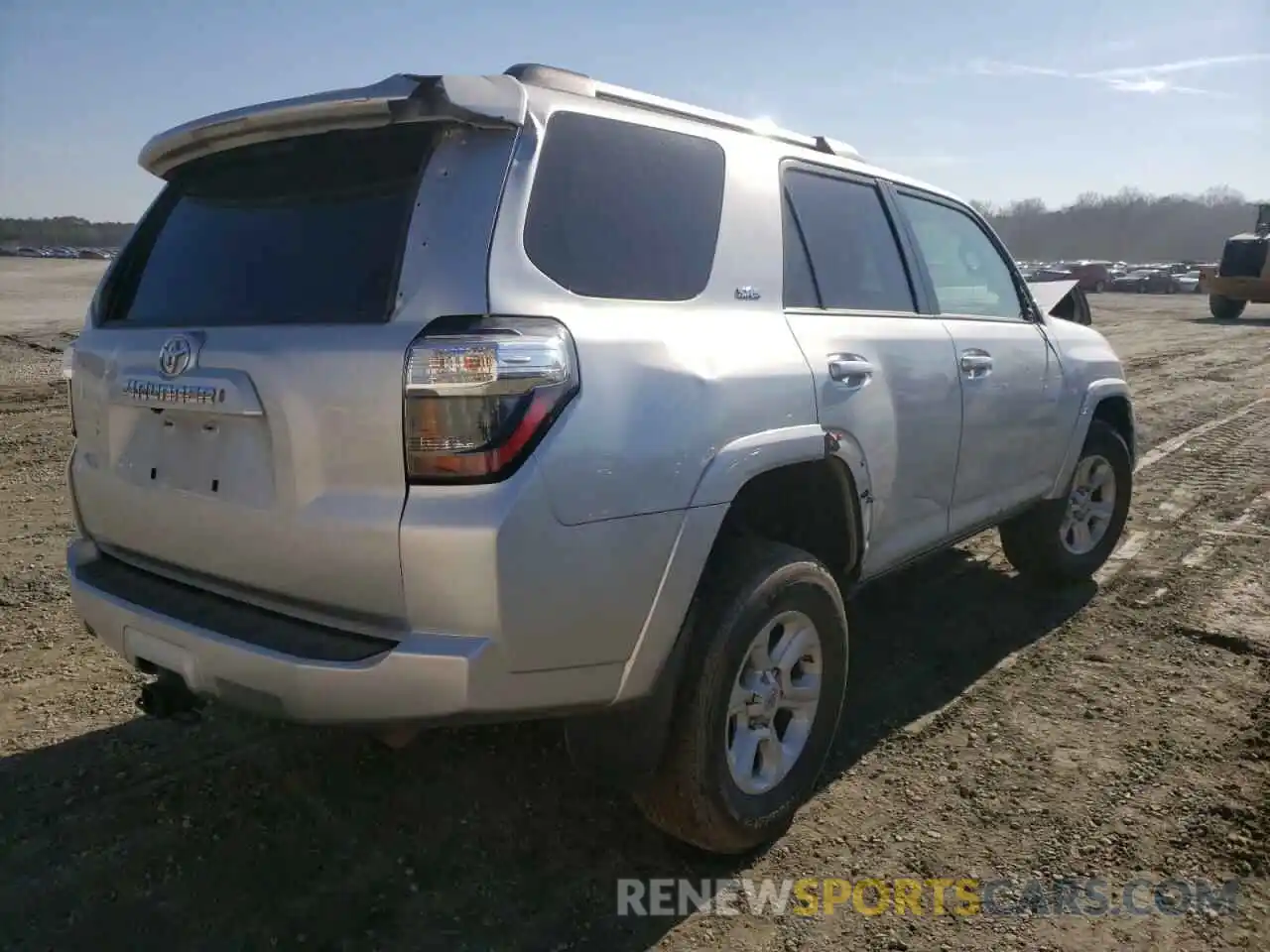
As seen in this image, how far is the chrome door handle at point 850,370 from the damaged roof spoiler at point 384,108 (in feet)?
3.99

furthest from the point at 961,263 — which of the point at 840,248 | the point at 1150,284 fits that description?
the point at 1150,284

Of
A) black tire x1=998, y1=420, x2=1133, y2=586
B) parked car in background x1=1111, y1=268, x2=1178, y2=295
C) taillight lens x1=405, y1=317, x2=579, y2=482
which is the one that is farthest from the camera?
parked car in background x1=1111, y1=268, x2=1178, y2=295

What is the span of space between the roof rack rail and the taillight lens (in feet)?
2.56

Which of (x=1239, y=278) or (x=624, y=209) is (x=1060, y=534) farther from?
(x=1239, y=278)

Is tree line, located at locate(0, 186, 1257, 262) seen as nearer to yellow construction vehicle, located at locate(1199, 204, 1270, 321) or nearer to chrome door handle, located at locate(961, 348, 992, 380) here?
yellow construction vehicle, located at locate(1199, 204, 1270, 321)

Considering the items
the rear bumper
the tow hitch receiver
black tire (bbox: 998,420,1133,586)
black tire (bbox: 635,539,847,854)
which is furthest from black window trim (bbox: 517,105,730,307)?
black tire (bbox: 998,420,1133,586)

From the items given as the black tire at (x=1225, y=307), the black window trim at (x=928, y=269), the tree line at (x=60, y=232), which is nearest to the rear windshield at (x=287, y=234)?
the black window trim at (x=928, y=269)

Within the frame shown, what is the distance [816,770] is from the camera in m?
2.92

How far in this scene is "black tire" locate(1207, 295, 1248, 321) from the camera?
2561cm

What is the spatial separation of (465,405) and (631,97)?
1.14 metres

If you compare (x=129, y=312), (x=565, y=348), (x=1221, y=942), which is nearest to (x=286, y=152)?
(x=129, y=312)

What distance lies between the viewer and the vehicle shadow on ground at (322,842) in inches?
94.7

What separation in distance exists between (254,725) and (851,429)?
7.31 feet

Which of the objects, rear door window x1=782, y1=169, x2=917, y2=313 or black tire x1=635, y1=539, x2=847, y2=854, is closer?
black tire x1=635, y1=539, x2=847, y2=854
